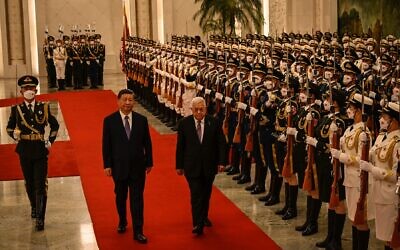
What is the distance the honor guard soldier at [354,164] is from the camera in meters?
7.44

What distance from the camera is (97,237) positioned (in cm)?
879

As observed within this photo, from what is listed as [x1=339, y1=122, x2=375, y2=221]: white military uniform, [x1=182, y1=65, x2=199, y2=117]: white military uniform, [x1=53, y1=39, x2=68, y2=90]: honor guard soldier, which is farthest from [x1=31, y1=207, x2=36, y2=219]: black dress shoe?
[x1=53, y1=39, x2=68, y2=90]: honor guard soldier

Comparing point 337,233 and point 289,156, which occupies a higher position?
point 289,156

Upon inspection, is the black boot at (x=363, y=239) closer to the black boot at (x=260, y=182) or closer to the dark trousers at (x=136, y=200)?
the dark trousers at (x=136, y=200)

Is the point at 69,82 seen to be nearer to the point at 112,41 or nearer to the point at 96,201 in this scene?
the point at 112,41

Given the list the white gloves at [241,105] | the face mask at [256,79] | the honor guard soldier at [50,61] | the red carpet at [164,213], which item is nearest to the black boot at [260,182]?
the red carpet at [164,213]

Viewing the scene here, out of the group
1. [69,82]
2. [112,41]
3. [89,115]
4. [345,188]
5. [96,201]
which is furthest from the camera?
[112,41]

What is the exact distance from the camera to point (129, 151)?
8.44 meters

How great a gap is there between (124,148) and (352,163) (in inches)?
99.1

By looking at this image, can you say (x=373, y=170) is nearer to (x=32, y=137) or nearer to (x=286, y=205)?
(x=286, y=205)

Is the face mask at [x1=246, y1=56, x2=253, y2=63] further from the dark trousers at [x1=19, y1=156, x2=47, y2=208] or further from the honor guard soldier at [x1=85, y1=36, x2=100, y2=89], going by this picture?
the honor guard soldier at [x1=85, y1=36, x2=100, y2=89]

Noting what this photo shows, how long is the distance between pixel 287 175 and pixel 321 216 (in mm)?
842

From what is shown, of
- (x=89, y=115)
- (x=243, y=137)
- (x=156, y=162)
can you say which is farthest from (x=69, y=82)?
(x=243, y=137)

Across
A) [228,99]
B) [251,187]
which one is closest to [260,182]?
[251,187]
